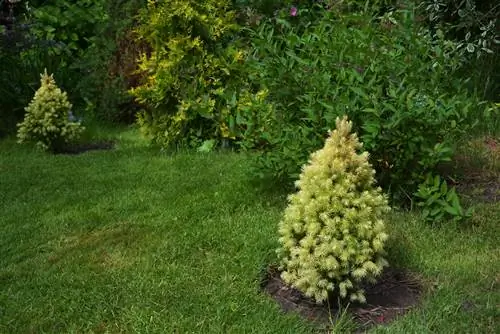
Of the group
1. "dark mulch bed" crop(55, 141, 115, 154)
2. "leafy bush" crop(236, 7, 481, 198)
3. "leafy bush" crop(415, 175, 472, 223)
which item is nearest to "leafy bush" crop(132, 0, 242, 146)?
"dark mulch bed" crop(55, 141, 115, 154)

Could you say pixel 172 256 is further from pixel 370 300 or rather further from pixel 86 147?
pixel 86 147

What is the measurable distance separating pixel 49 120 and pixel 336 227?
13.0 feet

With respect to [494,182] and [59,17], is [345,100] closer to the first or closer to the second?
[494,182]

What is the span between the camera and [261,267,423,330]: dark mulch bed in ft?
10.6

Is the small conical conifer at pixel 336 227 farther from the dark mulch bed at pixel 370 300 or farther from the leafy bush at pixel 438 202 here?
the leafy bush at pixel 438 202

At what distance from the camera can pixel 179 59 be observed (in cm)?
619

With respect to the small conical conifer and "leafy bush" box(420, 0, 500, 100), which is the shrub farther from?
the small conical conifer

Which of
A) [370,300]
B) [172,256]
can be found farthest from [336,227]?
[172,256]

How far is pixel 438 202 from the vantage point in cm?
410

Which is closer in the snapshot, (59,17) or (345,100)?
(345,100)

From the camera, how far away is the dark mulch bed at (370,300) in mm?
3221

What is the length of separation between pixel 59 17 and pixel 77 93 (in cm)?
176

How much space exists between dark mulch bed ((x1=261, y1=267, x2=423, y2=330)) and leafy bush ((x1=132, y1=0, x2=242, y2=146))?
9.35 feet

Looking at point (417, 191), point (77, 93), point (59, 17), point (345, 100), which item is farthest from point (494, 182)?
point (59, 17)
